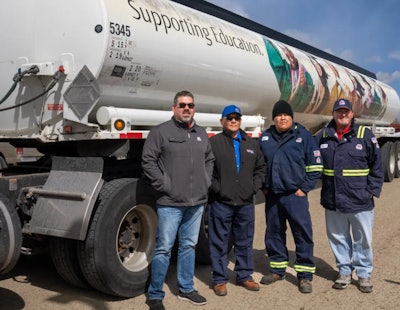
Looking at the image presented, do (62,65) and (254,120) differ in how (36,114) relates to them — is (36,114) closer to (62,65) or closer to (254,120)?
(62,65)

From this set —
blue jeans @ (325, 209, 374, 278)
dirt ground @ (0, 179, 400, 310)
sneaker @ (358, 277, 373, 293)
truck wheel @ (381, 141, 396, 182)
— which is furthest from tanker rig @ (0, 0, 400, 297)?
truck wheel @ (381, 141, 396, 182)

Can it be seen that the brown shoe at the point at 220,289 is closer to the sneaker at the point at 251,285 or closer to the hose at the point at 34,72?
the sneaker at the point at 251,285

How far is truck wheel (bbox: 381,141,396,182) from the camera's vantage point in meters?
11.8

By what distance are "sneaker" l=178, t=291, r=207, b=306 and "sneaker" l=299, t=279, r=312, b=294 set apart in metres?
0.95

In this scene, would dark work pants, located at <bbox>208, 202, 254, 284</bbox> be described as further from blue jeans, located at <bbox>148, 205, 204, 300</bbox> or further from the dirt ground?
blue jeans, located at <bbox>148, 205, 204, 300</bbox>

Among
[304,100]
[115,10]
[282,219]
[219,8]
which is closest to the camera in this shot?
[115,10]

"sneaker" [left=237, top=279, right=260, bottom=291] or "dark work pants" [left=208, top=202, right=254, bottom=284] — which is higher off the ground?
"dark work pants" [left=208, top=202, right=254, bottom=284]

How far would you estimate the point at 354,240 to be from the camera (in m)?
4.39

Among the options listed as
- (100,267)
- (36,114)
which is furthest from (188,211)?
(36,114)

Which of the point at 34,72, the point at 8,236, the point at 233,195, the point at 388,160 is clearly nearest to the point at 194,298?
the point at 233,195

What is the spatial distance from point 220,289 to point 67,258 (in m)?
1.39

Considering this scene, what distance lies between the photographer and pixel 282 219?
4484 mm

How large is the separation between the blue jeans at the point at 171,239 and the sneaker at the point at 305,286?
1.09m

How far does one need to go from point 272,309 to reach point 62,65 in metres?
2.75
